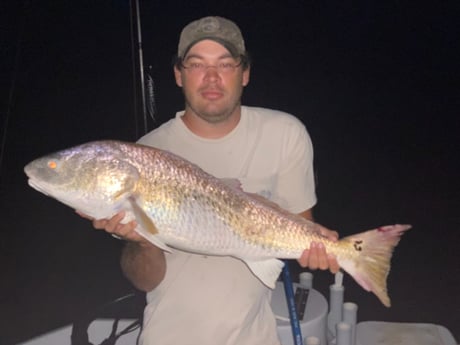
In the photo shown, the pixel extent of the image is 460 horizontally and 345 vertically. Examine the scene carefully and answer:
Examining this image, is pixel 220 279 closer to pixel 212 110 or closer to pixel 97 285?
pixel 212 110

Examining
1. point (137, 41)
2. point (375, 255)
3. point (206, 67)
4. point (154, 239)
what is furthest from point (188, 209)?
point (137, 41)

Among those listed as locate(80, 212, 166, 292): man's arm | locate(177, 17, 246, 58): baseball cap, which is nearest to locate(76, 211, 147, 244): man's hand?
locate(80, 212, 166, 292): man's arm

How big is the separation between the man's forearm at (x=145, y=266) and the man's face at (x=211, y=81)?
0.76 m

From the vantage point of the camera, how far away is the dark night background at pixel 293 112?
7.59m

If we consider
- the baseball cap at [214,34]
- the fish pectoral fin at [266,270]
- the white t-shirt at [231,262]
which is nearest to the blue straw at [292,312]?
the white t-shirt at [231,262]

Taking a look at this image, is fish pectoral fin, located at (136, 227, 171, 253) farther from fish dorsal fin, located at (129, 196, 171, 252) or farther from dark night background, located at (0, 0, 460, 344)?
dark night background, located at (0, 0, 460, 344)

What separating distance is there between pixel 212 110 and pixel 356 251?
1019 millimetres

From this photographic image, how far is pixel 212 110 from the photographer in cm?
261

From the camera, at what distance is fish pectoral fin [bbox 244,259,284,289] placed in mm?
2491

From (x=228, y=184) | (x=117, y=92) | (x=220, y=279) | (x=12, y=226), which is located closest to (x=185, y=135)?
(x=228, y=184)

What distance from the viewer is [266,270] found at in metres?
2.50

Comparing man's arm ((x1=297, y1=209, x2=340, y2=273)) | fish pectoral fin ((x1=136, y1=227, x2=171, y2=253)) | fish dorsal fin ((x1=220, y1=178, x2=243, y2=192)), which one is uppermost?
fish dorsal fin ((x1=220, y1=178, x2=243, y2=192))

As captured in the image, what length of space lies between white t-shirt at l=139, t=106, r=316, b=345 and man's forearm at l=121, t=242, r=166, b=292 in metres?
0.04

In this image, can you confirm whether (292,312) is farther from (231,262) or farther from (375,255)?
(375,255)
